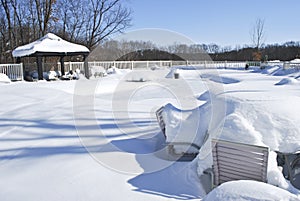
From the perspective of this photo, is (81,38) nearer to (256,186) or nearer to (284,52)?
(256,186)

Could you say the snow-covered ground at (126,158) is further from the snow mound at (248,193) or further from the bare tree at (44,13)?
the bare tree at (44,13)

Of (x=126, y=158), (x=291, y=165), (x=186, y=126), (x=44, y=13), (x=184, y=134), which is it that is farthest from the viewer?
(x=44, y=13)

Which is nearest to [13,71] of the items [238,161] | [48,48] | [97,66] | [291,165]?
[48,48]

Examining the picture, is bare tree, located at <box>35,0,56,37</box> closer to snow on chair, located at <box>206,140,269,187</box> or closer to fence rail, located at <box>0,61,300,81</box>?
fence rail, located at <box>0,61,300,81</box>

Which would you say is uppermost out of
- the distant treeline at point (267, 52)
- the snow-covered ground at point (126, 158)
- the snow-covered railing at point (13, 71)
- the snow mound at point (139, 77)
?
the distant treeline at point (267, 52)

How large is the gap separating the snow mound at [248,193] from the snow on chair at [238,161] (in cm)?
72

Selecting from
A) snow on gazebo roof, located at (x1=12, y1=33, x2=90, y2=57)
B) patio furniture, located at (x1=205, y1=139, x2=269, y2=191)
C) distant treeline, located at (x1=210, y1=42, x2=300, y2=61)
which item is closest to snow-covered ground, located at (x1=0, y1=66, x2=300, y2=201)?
patio furniture, located at (x1=205, y1=139, x2=269, y2=191)

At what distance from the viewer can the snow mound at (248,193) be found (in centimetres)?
160

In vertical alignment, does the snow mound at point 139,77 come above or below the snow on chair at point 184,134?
above

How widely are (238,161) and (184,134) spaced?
1.06 m

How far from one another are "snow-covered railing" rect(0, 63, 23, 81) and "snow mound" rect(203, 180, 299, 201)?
1345 cm

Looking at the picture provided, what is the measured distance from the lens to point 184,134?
3479 mm

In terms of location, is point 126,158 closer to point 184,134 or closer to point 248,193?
point 184,134

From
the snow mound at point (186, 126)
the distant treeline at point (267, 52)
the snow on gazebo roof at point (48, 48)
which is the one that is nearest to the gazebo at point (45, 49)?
the snow on gazebo roof at point (48, 48)
